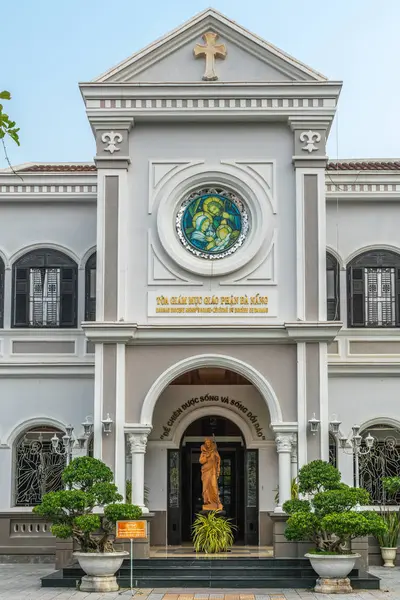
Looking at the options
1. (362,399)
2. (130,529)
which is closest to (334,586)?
(130,529)

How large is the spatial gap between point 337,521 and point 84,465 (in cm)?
412

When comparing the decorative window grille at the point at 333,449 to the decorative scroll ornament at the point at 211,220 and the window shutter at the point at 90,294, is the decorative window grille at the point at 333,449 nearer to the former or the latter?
the decorative scroll ornament at the point at 211,220

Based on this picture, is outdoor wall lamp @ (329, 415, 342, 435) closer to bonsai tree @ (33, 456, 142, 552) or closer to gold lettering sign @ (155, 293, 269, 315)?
gold lettering sign @ (155, 293, 269, 315)

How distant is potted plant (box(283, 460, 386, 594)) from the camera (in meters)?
15.1

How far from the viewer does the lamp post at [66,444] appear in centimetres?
1788

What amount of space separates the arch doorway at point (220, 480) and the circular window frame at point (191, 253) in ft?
12.9

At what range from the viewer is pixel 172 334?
17.6 meters

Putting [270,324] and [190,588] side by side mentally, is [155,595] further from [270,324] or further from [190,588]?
[270,324]

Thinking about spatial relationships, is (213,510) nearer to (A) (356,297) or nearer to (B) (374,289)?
(A) (356,297)

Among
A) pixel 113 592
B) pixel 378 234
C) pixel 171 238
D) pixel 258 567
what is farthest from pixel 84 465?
pixel 378 234

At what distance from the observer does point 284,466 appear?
17172 mm

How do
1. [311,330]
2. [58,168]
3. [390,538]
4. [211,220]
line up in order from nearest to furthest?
[311,330] < [211,220] < [390,538] < [58,168]

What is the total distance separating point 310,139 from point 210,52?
2461 millimetres

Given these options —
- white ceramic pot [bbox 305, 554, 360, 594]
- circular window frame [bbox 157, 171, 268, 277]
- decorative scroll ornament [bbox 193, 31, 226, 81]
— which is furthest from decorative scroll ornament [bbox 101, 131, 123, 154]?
white ceramic pot [bbox 305, 554, 360, 594]
